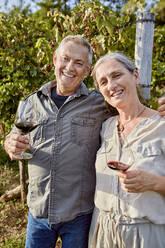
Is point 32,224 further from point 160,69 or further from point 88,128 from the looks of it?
point 160,69

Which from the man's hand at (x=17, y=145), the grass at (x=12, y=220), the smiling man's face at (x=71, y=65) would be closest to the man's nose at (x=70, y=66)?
the smiling man's face at (x=71, y=65)

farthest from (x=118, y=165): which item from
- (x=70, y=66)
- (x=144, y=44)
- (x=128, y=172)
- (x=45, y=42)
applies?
(x=45, y=42)

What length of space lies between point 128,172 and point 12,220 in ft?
9.77

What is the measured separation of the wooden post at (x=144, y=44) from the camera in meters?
2.16

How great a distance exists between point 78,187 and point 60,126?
0.51 m

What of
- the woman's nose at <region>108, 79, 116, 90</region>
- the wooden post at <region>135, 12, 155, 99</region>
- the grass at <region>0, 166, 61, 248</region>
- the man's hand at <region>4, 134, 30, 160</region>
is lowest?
the grass at <region>0, 166, 61, 248</region>

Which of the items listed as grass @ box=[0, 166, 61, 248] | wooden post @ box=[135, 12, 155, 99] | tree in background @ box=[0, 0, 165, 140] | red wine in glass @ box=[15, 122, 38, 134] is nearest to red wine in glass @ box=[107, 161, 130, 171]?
red wine in glass @ box=[15, 122, 38, 134]

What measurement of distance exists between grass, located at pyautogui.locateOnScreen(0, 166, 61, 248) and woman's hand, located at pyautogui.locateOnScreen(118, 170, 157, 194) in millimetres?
2261

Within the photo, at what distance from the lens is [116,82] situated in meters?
1.67

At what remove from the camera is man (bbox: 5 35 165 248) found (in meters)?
1.84

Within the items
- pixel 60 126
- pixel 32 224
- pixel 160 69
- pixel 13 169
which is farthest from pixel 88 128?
pixel 13 169

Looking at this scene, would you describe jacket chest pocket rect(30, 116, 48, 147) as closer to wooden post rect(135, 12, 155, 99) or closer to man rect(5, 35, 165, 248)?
man rect(5, 35, 165, 248)

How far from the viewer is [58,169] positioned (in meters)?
1.84

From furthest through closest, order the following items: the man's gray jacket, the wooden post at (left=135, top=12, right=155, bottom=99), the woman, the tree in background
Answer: the tree in background → the wooden post at (left=135, top=12, right=155, bottom=99) → the man's gray jacket → the woman
